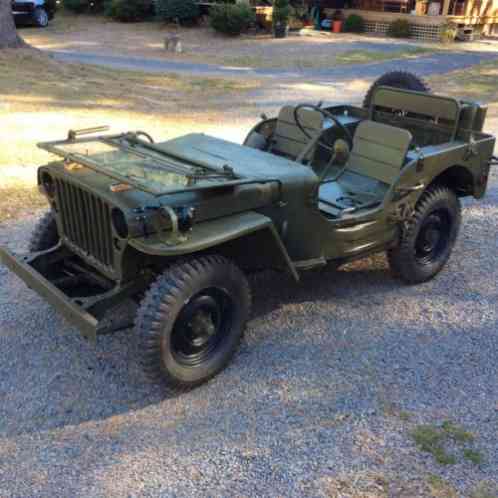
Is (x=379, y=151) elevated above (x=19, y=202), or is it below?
above

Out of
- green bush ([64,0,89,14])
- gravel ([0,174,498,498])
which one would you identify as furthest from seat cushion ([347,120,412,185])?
green bush ([64,0,89,14])

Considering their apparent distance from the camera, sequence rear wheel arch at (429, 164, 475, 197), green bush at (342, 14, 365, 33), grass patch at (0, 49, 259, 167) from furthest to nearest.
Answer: green bush at (342, 14, 365, 33) < grass patch at (0, 49, 259, 167) < rear wheel arch at (429, 164, 475, 197)

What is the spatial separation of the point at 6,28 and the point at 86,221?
39.7ft

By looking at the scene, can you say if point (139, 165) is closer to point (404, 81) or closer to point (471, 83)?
point (404, 81)

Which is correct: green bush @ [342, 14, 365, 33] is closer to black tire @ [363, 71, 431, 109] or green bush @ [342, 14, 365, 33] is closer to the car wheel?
the car wheel

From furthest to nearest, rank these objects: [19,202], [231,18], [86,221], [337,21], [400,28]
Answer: [337,21] → [400,28] → [231,18] → [19,202] → [86,221]

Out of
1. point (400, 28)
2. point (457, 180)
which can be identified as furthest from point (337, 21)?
point (457, 180)

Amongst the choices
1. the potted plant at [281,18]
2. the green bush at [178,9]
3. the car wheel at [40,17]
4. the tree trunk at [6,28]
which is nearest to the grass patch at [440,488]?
the tree trunk at [6,28]

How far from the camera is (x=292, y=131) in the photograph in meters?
5.02

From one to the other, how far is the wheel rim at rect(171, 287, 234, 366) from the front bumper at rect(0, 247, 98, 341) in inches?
18.8

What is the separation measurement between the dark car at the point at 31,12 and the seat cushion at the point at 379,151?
921 inches

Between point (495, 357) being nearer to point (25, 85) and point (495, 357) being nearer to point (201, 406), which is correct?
point (201, 406)

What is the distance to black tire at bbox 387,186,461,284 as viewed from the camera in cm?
470

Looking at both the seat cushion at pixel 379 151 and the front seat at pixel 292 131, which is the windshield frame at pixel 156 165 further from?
the seat cushion at pixel 379 151
